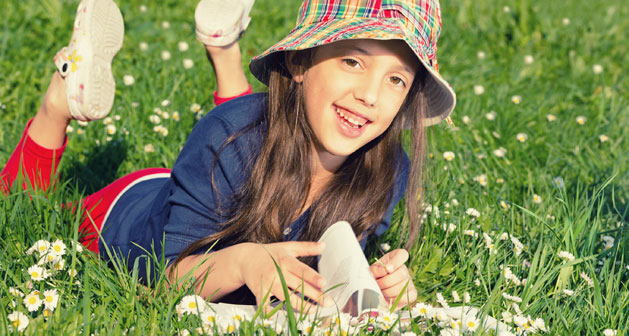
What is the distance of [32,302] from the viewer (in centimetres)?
202

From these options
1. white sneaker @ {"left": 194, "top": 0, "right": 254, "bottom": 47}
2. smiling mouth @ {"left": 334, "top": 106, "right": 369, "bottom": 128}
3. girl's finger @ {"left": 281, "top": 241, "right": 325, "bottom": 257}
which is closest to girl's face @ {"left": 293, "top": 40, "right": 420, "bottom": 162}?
smiling mouth @ {"left": 334, "top": 106, "right": 369, "bottom": 128}

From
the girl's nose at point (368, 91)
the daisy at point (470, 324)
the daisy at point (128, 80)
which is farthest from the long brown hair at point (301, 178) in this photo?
the daisy at point (128, 80)

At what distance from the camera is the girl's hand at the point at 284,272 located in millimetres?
2047

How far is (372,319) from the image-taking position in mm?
1987

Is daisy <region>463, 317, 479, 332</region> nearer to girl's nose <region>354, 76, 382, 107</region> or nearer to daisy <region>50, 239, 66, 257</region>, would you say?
girl's nose <region>354, 76, 382, 107</region>

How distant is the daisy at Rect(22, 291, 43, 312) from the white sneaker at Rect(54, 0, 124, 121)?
0.99 meters

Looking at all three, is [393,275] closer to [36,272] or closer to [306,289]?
[306,289]

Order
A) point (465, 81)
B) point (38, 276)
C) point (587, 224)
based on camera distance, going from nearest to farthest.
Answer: point (38, 276), point (587, 224), point (465, 81)

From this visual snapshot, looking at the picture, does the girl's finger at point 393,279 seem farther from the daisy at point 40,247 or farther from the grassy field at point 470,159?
the daisy at point 40,247

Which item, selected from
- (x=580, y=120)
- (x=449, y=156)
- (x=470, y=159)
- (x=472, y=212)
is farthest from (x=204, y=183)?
(x=580, y=120)

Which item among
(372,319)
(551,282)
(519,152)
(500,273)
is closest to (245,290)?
(372,319)

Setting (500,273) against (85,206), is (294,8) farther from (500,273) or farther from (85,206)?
(500,273)

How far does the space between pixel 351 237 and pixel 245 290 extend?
59 centimetres

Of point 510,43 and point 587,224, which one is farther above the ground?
point 510,43
